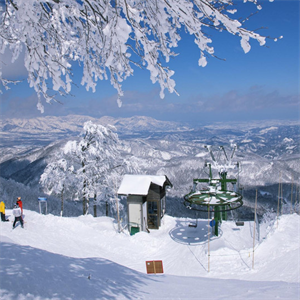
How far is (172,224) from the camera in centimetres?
1833

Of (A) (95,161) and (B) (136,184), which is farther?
(A) (95,161)

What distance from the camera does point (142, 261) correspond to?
11664mm

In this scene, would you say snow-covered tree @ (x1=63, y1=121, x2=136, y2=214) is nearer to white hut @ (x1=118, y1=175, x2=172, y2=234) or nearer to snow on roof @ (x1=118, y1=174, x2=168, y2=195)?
snow on roof @ (x1=118, y1=174, x2=168, y2=195)

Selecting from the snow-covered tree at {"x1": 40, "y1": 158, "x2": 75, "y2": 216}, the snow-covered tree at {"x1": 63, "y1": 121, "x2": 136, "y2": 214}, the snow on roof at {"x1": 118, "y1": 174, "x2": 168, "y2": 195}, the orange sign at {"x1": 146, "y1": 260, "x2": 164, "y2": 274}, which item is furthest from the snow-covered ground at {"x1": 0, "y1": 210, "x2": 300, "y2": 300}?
the snow-covered tree at {"x1": 40, "y1": 158, "x2": 75, "y2": 216}

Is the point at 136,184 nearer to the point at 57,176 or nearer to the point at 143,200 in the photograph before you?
the point at 143,200

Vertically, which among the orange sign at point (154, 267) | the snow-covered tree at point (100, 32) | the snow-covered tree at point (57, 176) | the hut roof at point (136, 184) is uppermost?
the snow-covered tree at point (100, 32)

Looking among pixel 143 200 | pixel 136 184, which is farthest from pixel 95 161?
→ pixel 143 200

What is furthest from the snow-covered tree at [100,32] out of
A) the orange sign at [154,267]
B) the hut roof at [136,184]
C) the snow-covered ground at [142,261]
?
the hut roof at [136,184]

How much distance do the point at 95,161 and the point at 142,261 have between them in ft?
28.6

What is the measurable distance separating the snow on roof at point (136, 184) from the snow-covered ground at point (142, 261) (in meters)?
2.79

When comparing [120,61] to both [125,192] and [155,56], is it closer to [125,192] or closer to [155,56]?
[155,56]

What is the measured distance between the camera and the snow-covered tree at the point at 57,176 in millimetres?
16969

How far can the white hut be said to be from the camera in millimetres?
16547

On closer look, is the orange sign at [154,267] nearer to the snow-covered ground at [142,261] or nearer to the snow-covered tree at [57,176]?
the snow-covered ground at [142,261]
